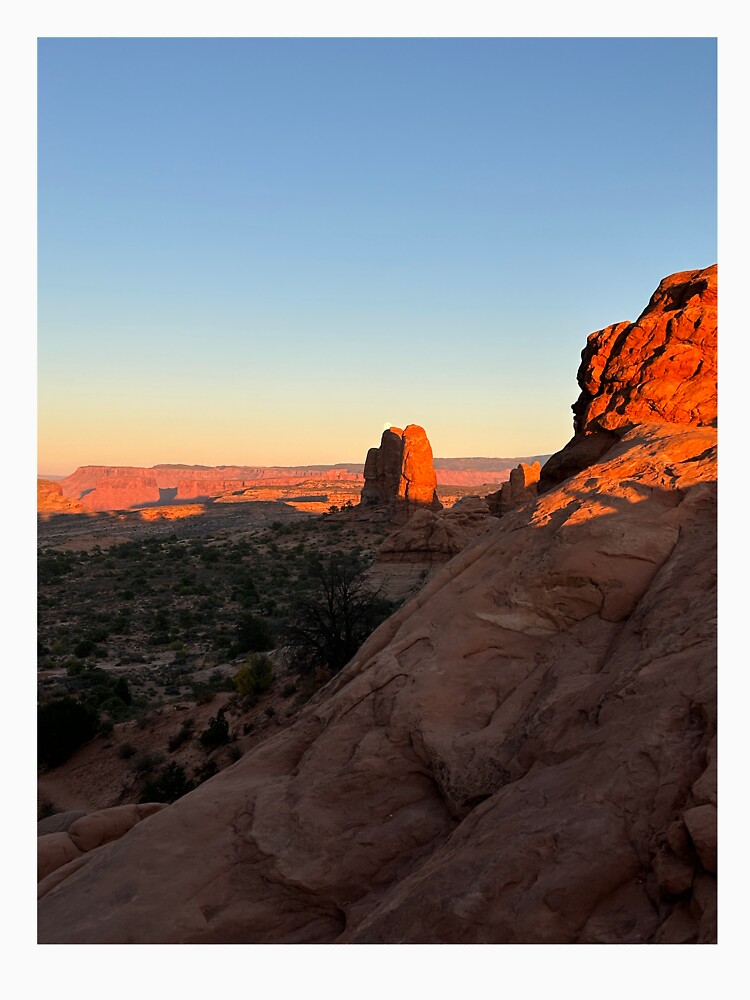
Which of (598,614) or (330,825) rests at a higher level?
(598,614)

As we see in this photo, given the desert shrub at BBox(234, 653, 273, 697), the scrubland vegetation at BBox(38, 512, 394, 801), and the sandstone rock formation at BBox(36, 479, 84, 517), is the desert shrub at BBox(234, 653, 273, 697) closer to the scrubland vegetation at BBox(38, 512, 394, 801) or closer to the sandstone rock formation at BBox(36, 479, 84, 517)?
the scrubland vegetation at BBox(38, 512, 394, 801)

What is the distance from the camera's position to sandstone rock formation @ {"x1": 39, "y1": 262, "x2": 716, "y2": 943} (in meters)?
4.17

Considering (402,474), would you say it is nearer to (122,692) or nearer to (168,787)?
(122,692)

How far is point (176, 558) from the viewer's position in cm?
5209

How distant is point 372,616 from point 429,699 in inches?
536

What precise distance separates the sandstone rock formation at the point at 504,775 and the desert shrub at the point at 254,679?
38.4 ft

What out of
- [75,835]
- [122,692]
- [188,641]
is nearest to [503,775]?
[75,835]

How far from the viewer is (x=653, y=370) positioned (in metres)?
9.64

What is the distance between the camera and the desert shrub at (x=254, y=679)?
2028 cm

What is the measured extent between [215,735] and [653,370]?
13.6m

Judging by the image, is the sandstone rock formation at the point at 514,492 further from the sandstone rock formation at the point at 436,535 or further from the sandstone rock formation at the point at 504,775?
the sandstone rock formation at the point at 504,775

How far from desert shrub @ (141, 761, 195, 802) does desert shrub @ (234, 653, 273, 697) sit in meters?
4.43

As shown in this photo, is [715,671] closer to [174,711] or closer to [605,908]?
[605,908]
